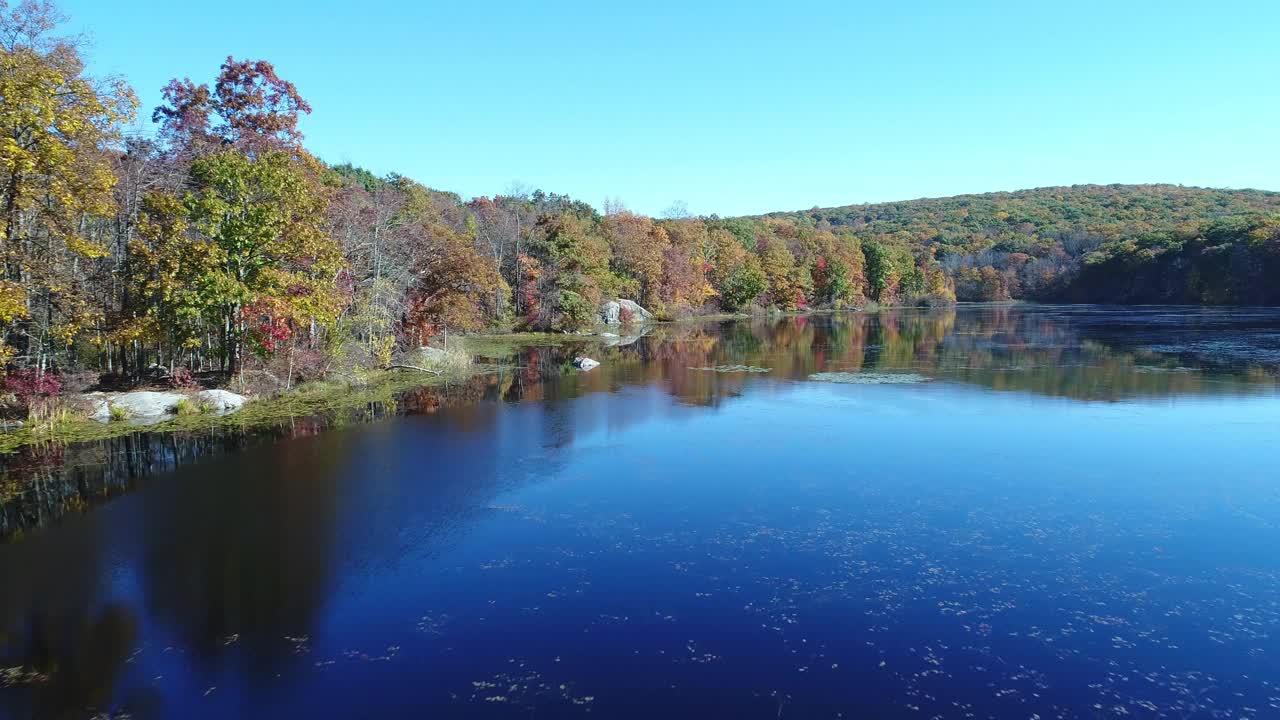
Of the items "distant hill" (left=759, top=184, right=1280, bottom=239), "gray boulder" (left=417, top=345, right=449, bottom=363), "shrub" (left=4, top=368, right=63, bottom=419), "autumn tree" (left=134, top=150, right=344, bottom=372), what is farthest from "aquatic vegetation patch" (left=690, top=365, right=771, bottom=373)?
"distant hill" (left=759, top=184, right=1280, bottom=239)

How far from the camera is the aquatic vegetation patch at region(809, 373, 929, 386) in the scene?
2355cm

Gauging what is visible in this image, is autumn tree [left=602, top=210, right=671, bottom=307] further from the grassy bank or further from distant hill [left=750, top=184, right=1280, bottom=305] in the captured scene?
distant hill [left=750, top=184, right=1280, bottom=305]

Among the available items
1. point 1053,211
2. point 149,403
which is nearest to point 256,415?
point 149,403

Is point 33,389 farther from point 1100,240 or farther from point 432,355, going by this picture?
point 1100,240

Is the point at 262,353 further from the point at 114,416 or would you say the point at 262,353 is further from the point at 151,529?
the point at 151,529

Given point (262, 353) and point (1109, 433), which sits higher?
point (262, 353)

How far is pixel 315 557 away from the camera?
9.50m

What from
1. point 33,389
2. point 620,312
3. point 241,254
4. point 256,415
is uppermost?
point 241,254

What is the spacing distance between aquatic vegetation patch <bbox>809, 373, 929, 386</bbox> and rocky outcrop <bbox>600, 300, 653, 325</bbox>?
27.3 m

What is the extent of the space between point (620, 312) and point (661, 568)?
45033 mm

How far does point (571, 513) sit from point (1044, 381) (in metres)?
17.7

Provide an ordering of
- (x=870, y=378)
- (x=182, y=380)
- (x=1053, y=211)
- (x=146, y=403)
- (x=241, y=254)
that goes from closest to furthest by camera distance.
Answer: (x=146, y=403) < (x=241, y=254) < (x=182, y=380) < (x=870, y=378) < (x=1053, y=211)

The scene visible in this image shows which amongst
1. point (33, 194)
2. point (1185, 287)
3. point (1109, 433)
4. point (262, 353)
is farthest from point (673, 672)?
point (1185, 287)

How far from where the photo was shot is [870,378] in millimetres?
24609
